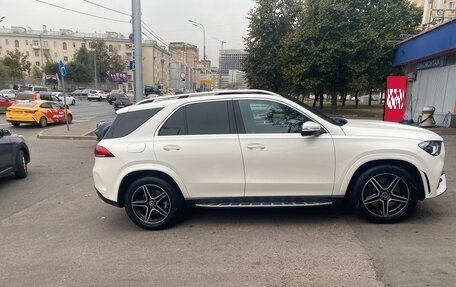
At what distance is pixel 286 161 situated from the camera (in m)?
4.74

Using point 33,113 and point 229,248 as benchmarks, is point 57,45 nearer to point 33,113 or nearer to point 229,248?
point 33,113

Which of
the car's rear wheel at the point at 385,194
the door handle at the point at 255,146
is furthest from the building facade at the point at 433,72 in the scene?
the door handle at the point at 255,146

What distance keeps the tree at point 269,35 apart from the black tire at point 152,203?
28.4m

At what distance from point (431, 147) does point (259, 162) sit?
2.16 meters

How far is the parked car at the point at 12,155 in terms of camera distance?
7.46 metres

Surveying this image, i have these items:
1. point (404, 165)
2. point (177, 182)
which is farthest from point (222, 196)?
point (404, 165)

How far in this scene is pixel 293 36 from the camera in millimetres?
26469

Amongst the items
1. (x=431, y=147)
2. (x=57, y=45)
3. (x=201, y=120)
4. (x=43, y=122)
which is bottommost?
(x=43, y=122)

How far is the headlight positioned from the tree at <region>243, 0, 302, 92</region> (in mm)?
27930

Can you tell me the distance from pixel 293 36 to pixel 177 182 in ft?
77.4

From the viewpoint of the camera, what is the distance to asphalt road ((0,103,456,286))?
365cm

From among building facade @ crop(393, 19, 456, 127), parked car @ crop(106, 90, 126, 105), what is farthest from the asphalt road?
parked car @ crop(106, 90, 126, 105)

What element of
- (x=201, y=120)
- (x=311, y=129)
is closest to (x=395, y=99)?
(x=311, y=129)

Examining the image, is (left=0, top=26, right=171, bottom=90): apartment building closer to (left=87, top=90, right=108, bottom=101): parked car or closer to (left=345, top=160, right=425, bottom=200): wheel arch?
(left=87, top=90, right=108, bottom=101): parked car
